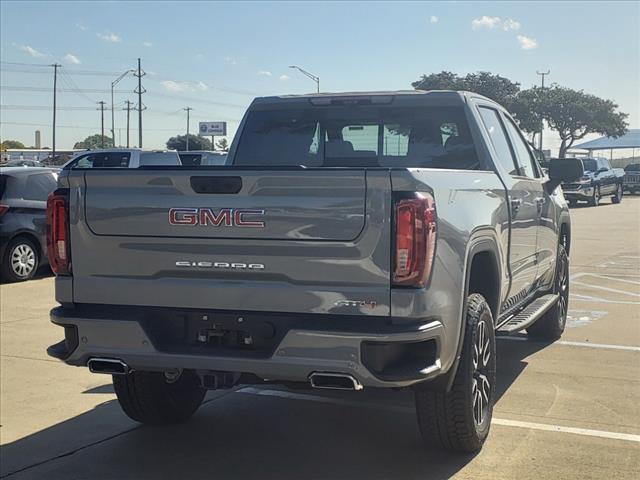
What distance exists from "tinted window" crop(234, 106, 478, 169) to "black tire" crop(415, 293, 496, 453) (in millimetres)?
1382

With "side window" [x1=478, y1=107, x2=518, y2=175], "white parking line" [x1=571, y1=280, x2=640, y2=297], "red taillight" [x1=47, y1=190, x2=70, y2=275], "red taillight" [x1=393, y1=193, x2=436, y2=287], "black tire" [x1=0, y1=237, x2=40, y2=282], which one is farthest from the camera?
"black tire" [x1=0, y1=237, x2=40, y2=282]

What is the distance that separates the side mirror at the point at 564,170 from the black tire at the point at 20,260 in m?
7.77

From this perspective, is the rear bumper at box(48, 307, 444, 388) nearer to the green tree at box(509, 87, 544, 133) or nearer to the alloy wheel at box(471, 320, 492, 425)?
the alloy wheel at box(471, 320, 492, 425)

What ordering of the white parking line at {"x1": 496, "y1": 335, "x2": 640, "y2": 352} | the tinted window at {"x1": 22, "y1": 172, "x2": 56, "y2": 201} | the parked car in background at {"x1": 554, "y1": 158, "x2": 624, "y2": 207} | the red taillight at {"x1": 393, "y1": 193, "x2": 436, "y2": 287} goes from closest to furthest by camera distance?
the red taillight at {"x1": 393, "y1": 193, "x2": 436, "y2": 287} < the white parking line at {"x1": 496, "y1": 335, "x2": 640, "y2": 352} < the tinted window at {"x1": 22, "y1": 172, "x2": 56, "y2": 201} < the parked car in background at {"x1": 554, "y1": 158, "x2": 624, "y2": 207}

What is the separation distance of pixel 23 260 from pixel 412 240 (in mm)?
9069

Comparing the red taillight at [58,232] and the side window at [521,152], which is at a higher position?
the side window at [521,152]

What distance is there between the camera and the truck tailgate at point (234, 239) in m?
3.63

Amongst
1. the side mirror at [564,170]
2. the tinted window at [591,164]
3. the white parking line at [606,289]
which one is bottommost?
the white parking line at [606,289]

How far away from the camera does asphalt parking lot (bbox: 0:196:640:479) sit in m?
4.39

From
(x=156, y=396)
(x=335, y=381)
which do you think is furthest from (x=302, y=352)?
(x=156, y=396)

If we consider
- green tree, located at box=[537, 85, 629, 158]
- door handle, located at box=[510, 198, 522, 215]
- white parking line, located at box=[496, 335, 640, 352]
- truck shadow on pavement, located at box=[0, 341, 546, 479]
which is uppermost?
green tree, located at box=[537, 85, 629, 158]

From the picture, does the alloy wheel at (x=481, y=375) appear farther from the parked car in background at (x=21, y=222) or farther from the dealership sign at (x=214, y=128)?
the dealership sign at (x=214, y=128)

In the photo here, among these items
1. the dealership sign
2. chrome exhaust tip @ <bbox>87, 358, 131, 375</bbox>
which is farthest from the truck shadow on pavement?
the dealership sign

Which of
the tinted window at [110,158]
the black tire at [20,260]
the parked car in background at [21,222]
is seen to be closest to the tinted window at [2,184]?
the parked car in background at [21,222]
